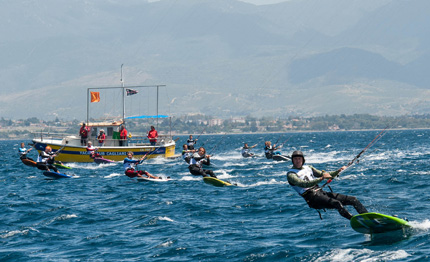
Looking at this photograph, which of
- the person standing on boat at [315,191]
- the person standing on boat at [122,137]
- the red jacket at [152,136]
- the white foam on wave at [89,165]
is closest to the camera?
the person standing on boat at [315,191]

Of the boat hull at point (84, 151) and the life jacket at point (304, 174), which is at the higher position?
the life jacket at point (304, 174)

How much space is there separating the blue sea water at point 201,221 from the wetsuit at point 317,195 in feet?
3.15

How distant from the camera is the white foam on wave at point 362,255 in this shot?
51.3 feet

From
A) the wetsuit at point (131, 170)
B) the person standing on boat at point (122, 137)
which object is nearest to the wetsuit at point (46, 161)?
the wetsuit at point (131, 170)

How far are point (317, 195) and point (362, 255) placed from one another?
94.4 inches

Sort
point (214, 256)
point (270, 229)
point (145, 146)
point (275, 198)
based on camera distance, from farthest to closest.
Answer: point (145, 146) < point (275, 198) < point (270, 229) < point (214, 256)

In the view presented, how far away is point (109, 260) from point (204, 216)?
6.57 metres

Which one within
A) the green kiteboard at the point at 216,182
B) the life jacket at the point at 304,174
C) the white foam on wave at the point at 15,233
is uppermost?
the life jacket at the point at 304,174

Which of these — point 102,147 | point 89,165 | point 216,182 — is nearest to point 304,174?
point 216,182

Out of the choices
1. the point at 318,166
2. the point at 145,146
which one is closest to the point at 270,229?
the point at 318,166

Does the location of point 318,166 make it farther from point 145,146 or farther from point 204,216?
point 204,216

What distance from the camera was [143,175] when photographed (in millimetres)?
36938

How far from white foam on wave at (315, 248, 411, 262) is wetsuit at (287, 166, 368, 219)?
1433 mm

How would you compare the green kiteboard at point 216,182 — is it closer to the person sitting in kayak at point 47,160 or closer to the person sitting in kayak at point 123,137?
the person sitting in kayak at point 47,160
